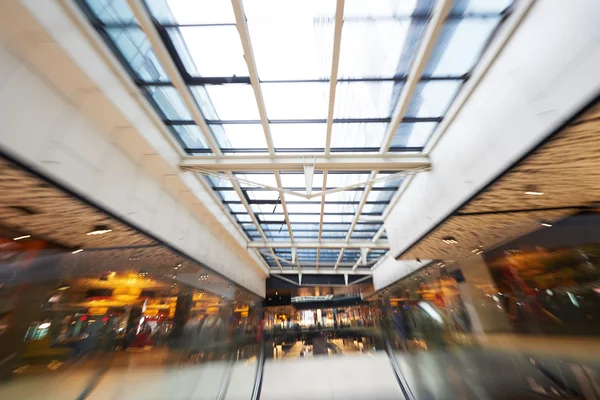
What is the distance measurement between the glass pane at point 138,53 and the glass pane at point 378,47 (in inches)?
146

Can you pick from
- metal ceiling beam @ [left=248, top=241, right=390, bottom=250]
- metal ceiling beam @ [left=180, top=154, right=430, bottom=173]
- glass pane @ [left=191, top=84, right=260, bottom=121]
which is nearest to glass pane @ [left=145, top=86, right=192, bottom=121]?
glass pane @ [left=191, top=84, right=260, bottom=121]

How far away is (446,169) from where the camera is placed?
5.86 meters

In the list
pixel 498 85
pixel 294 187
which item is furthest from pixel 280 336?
pixel 498 85

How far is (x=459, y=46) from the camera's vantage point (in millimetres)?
4430

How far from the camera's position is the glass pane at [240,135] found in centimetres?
636

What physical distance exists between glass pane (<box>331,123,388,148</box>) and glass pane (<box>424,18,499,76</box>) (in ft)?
5.84

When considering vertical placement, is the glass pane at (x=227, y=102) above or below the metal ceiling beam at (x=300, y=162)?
above

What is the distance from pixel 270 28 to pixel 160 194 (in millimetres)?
4982

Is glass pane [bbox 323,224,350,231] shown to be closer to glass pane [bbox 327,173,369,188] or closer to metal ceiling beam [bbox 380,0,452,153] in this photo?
glass pane [bbox 327,173,369,188]

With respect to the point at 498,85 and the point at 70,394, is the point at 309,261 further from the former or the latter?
the point at 498,85

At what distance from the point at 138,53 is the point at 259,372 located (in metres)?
19.1

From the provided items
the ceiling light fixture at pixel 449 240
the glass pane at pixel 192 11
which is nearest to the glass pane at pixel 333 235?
the ceiling light fixture at pixel 449 240

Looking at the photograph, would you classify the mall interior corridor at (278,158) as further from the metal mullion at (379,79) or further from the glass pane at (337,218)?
the glass pane at (337,218)

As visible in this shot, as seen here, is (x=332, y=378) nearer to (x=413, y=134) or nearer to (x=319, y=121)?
(x=413, y=134)
